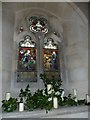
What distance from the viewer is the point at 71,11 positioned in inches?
129

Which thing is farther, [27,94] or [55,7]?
[55,7]

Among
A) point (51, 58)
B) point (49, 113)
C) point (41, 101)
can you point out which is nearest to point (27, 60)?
point (51, 58)

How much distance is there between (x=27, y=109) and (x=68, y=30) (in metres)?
1.67

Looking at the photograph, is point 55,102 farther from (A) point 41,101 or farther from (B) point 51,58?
(B) point 51,58

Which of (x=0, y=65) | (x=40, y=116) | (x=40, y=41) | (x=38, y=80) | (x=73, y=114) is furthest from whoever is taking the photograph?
(x=40, y=41)

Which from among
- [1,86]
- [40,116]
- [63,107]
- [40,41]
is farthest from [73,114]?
[40,41]

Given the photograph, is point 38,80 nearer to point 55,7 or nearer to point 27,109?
point 27,109

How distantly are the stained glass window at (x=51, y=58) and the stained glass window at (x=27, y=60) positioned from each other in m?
0.22

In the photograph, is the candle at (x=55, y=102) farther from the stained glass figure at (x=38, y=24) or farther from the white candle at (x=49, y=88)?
the stained glass figure at (x=38, y=24)

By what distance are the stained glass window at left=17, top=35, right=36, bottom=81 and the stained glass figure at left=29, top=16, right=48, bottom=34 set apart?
200 mm

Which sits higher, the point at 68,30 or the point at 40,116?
the point at 68,30

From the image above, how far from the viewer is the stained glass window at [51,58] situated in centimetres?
302

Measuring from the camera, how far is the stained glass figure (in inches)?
123

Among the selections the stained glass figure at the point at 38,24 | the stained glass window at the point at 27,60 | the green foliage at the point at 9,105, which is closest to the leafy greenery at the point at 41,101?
the green foliage at the point at 9,105
